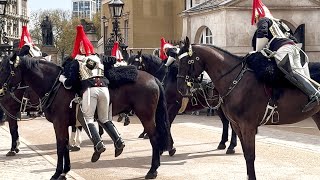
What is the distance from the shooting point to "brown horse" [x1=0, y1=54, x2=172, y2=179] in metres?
9.88

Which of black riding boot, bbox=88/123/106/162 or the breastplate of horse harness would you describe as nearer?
black riding boot, bbox=88/123/106/162

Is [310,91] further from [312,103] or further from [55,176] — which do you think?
[55,176]

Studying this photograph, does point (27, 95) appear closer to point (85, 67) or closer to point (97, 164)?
point (97, 164)

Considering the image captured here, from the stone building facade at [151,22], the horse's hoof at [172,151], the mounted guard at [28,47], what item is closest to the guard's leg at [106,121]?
the horse's hoof at [172,151]

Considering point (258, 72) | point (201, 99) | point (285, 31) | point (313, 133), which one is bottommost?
point (313, 133)

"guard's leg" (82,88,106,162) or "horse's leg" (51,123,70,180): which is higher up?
"guard's leg" (82,88,106,162)

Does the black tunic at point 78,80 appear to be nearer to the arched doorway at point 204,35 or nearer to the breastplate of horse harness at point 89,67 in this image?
the breastplate of horse harness at point 89,67

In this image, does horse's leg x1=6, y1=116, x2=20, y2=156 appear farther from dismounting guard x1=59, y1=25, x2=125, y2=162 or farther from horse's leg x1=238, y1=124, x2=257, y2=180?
horse's leg x1=238, y1=124, x2=257, y2=180

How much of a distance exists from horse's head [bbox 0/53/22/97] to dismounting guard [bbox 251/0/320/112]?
15.2 feet

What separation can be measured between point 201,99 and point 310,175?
13.7 ft

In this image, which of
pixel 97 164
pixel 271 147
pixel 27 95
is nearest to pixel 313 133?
pixel 271 147

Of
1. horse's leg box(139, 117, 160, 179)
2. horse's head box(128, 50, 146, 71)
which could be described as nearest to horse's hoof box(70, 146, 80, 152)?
horse's head box(128, 50, 146, 71)

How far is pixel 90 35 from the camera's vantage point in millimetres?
45406

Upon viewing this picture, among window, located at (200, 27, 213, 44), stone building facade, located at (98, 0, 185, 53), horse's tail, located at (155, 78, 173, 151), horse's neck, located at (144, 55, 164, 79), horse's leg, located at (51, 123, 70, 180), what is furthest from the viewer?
stone building facade, located at (98, 0, 185, 53)
